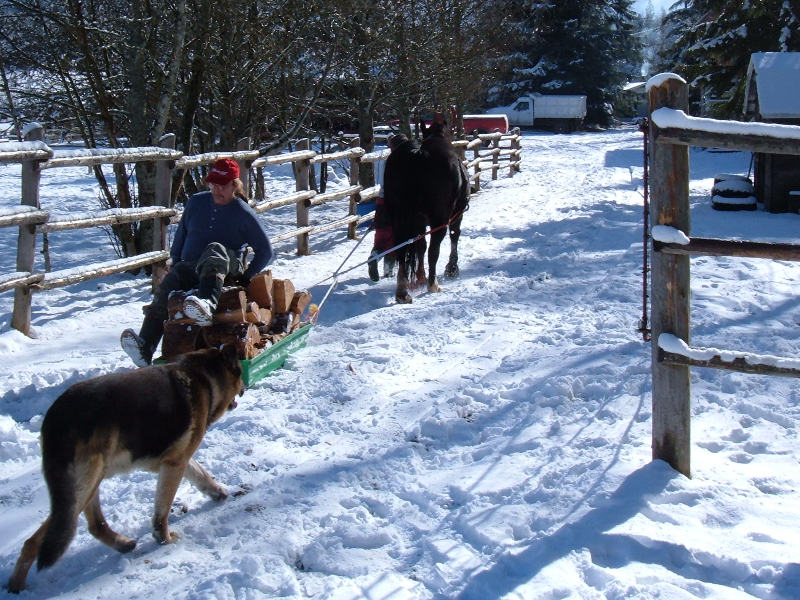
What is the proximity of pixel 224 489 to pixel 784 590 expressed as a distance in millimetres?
2481

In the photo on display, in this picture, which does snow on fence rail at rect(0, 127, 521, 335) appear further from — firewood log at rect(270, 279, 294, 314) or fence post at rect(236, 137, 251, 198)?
firewood log at rect(270, 279, 294, 314)

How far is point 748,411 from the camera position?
469 centimetres

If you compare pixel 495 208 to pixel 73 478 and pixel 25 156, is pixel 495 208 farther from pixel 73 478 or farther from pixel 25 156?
pixel 73 478

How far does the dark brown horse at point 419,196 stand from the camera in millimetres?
7664

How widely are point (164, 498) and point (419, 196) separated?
5.01 meters

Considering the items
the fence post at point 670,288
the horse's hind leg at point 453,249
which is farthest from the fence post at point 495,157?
the fence post at point 670,288

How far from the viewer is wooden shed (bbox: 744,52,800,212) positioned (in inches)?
548

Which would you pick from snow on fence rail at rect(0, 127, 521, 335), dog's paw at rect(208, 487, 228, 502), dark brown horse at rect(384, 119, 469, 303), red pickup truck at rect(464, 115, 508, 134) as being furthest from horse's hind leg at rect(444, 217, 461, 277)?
red pickup truck at rect(464, 115, 508, 134)

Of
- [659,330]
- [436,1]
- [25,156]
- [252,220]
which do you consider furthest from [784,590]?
[436,1]

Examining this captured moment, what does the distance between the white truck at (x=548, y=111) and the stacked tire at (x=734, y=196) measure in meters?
29.6

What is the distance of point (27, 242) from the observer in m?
6.31

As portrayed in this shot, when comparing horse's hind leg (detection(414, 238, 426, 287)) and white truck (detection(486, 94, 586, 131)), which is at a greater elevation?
white truck (detection(486, 94, 586, 131))

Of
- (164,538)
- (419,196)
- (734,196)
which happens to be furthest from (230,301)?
(734,196)

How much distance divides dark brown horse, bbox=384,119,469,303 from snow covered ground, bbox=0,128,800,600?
0.43 meters
